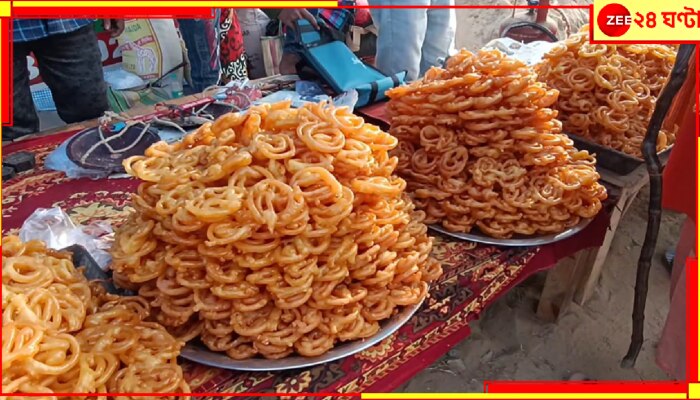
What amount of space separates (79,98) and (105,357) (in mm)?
2759

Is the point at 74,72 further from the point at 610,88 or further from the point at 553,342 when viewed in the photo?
the point at 553,342

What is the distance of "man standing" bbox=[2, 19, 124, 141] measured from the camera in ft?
10.3

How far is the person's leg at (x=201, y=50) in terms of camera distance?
4688mm

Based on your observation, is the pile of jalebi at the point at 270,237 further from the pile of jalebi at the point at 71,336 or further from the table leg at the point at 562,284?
the table leg at the point at 562,284

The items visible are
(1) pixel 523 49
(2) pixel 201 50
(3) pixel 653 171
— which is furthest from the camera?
(2) pixel 201 50

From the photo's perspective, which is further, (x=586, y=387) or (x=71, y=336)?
(x=586, y=387)

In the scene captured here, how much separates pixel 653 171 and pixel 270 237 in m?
1.47

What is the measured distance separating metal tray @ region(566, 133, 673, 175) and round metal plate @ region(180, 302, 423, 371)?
1.67 meters

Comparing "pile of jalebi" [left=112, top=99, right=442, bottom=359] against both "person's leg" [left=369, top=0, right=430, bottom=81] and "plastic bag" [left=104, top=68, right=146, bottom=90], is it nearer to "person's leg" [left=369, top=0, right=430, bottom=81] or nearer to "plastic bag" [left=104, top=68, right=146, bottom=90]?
"person's leg" [left=369, top=0, right=430, bottom=81]

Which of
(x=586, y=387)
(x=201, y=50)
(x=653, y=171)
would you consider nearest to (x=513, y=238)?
(x=653, y=171)

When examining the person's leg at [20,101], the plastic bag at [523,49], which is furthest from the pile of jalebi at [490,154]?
the person's leg at [20,101]

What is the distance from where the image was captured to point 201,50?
15.6ft

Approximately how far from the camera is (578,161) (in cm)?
236

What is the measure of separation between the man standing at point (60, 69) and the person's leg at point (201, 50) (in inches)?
48.5
